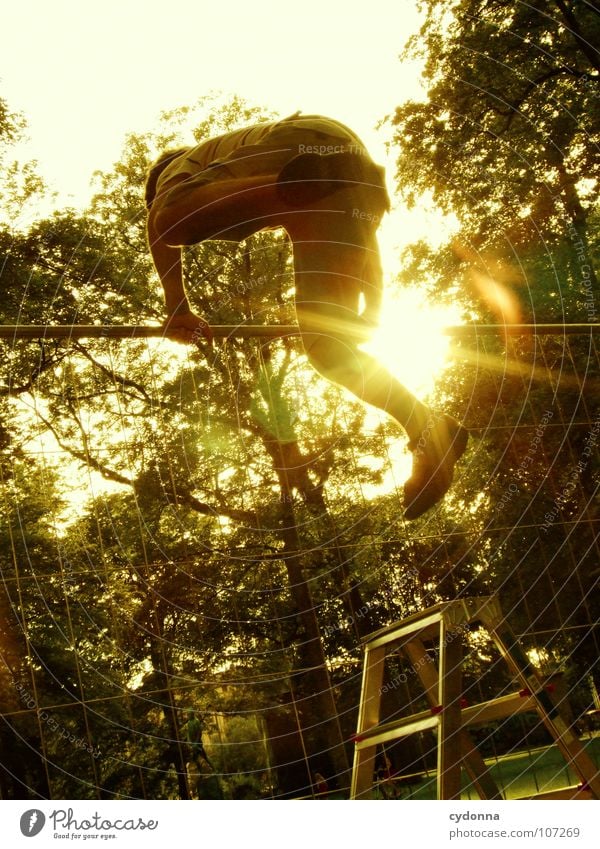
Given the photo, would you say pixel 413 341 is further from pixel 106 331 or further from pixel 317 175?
pixel 317 175

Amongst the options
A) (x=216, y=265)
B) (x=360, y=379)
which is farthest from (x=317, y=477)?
(x=360, y=379)

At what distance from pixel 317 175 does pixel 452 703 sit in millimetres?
1986

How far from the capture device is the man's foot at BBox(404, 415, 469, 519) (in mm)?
3291

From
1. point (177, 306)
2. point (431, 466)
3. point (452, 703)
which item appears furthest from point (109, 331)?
point (452, 703)

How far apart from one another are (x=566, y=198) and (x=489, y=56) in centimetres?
278

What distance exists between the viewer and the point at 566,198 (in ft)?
47.9
